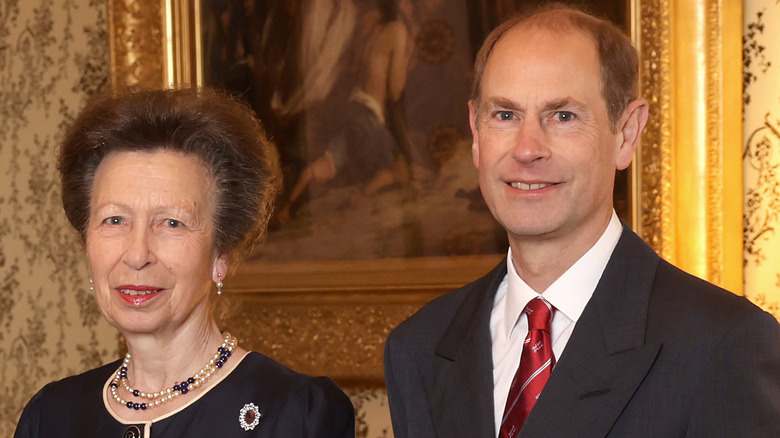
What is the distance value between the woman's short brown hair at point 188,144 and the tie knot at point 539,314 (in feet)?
2.63

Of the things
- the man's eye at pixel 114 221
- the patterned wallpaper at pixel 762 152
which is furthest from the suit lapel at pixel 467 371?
the patterned wallpaper at pixel 762 152

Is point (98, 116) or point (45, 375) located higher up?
point (98, 116)

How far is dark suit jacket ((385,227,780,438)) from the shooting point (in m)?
1.88

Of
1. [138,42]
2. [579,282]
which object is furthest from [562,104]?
[138,42]

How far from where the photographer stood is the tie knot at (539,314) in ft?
7.11

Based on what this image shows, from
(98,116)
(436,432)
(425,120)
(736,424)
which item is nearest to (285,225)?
(425,120)

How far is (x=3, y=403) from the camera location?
175 inches

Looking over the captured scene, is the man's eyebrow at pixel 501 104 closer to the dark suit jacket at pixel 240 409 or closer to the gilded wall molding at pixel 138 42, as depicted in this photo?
the dark suit jacket at pixel 240 409

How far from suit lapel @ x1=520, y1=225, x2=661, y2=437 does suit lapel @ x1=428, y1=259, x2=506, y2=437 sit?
159 mm

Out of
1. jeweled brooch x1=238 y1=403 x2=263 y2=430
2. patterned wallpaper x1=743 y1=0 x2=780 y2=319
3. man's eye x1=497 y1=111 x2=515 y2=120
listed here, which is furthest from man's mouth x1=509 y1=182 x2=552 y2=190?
patterned wallpaper x1=743 y1=0 x2=780 y2=319

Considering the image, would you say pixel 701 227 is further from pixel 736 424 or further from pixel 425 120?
pixel 736 424

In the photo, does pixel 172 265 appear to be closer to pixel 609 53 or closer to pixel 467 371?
pixel 467 371

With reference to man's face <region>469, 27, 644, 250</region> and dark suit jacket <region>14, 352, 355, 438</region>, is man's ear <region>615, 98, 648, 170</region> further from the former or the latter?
dark suit jacket <region>14, 352, 355, 438</region>

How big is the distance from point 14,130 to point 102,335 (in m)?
0.96
